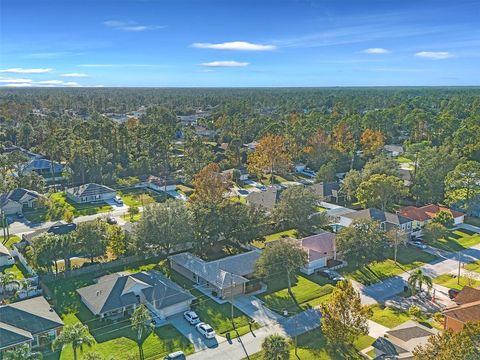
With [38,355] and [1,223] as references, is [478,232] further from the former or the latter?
[1,223]

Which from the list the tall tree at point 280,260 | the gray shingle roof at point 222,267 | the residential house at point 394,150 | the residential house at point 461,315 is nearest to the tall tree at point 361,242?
the tall tree at point 280,260

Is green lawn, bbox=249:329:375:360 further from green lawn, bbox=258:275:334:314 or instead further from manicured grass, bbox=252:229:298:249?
manicured grass, bbox=252:229:298:249

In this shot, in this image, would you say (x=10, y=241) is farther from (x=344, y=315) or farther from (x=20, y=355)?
(x=344, y=315)

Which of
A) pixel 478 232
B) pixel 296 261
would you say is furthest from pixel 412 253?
pixel 296 261

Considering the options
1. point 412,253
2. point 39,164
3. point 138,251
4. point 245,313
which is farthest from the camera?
point 39,164

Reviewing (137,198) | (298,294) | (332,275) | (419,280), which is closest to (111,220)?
(137,198)

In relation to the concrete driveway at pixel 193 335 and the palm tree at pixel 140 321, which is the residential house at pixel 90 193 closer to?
the concrete driveway at pixel 193 335
